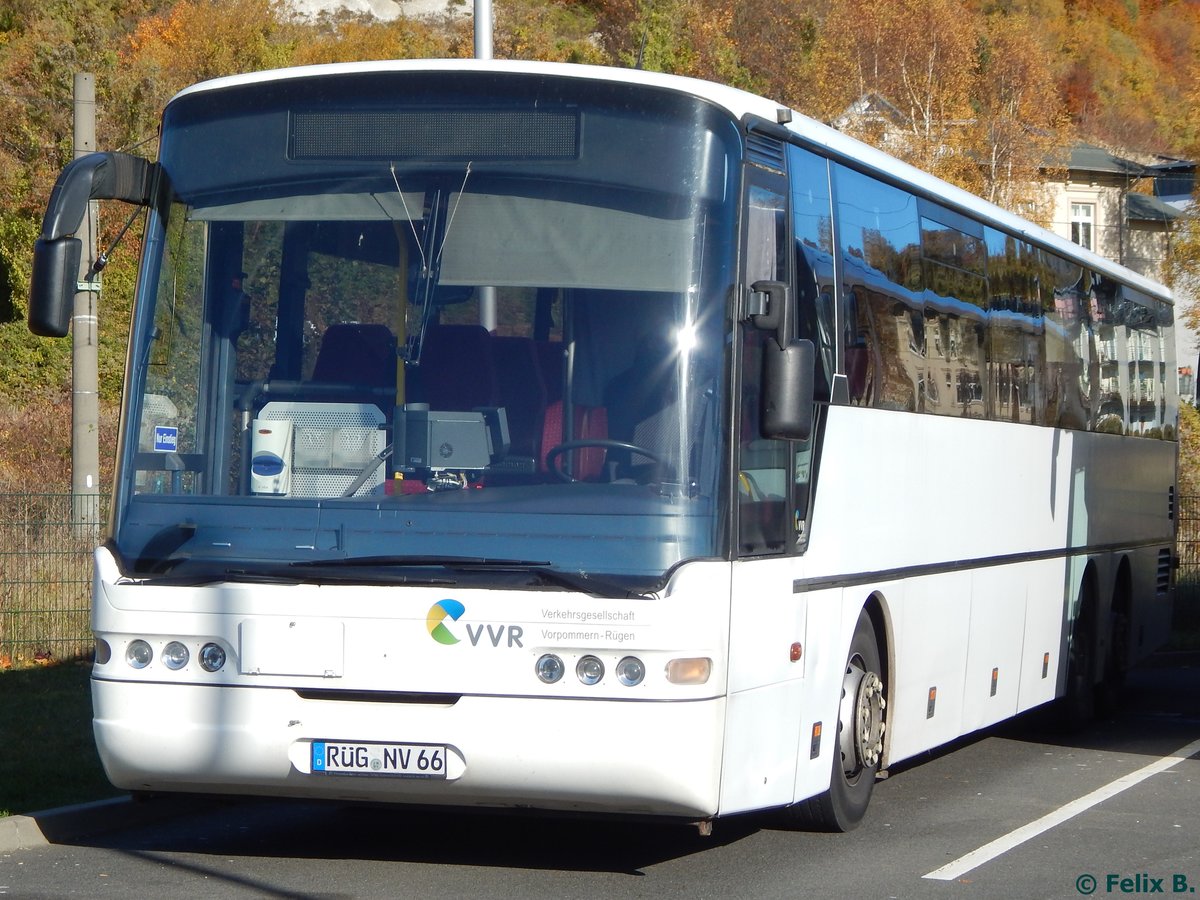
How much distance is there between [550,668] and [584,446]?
881 millimetres

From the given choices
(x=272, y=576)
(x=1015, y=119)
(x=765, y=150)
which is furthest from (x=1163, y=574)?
(x=1015, y=119)

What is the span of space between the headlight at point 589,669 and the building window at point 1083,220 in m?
66.3

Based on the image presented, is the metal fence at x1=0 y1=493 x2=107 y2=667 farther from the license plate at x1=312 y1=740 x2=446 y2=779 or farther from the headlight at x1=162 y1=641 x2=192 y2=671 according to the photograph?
the license plate at x1=312 y1=740 x2=446 y2=779

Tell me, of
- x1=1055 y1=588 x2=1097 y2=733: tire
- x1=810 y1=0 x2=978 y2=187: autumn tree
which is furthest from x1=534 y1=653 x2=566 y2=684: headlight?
x1=810 y1=0 x2=978 y2=187: autumn tree

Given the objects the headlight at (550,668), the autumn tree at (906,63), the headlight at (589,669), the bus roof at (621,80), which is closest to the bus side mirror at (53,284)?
the bus roof at (621,80)

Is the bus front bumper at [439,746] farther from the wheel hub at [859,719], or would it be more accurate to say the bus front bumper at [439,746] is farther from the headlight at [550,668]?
the wheel hub at [859,719]

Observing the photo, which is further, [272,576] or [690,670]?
[272,576]

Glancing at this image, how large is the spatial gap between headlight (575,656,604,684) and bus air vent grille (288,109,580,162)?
6.73 ft

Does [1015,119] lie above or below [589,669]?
above

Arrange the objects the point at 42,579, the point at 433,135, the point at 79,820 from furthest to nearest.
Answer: the point at 42,579 < the point at 79,820 < the point at 433,135

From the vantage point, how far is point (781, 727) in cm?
745

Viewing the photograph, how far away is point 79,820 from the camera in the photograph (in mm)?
8477

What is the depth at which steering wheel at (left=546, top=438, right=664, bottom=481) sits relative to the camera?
6859mm

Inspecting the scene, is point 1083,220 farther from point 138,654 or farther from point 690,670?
point 138,654
